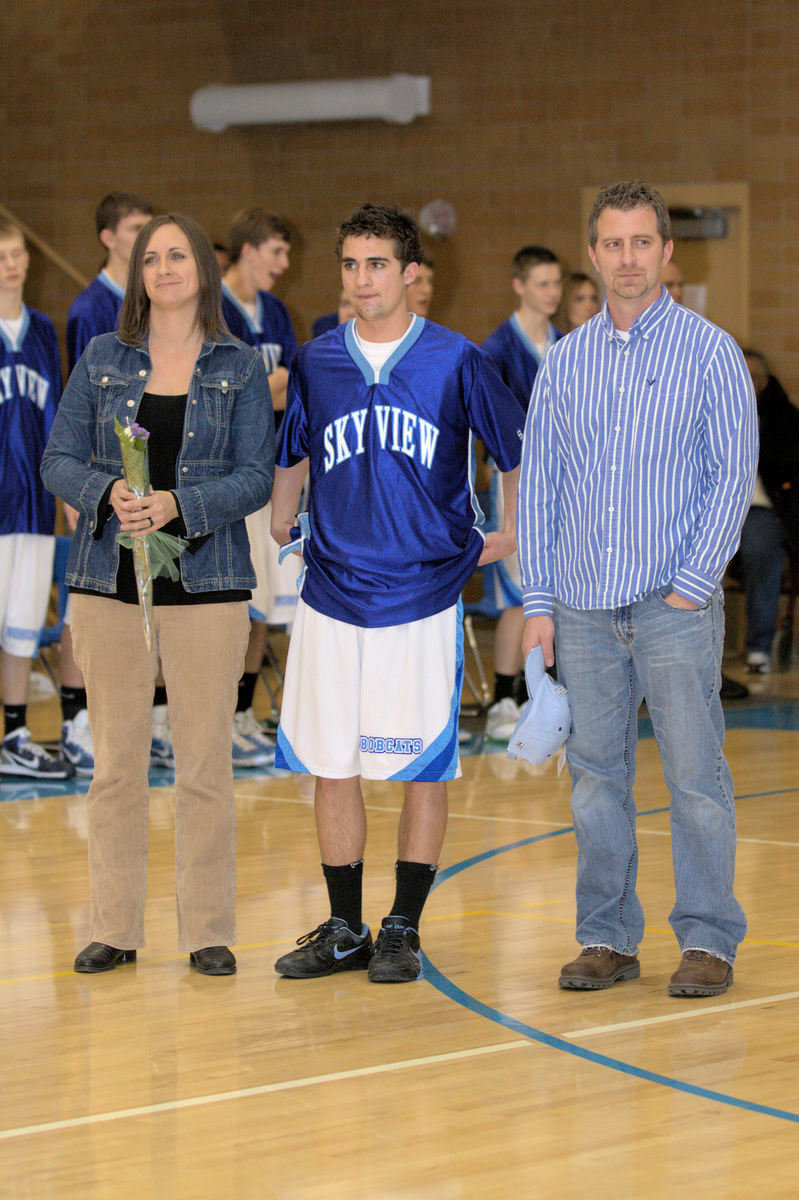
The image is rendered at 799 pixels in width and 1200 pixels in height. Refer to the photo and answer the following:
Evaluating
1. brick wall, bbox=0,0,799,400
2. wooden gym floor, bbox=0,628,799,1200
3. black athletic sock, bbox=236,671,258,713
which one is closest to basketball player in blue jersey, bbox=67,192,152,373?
black athletic sock, bbox=236,671,258,713

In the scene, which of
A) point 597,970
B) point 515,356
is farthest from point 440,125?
point 597,970

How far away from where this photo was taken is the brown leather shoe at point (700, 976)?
353cm

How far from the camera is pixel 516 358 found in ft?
22.8

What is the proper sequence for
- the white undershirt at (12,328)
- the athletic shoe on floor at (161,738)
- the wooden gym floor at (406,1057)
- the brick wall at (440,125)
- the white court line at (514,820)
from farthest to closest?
the brick wall at (440,125) → the athletic shoe on floor at (161,738) → the white undershirt at (12,328) → the white court line at (514,820) → the wooden gym floor at (406,1057)

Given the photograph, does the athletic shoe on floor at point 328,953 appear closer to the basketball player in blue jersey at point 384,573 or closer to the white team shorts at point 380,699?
the basketball player in blue jersey at point 384,573

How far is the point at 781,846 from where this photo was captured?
5035 millimetres

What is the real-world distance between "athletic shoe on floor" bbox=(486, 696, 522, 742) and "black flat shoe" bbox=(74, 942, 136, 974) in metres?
3.24

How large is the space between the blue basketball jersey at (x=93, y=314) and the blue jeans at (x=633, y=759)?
2.84m

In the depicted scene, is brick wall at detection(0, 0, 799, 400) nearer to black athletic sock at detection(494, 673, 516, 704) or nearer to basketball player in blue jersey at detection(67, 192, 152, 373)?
black athletic sock at detection(494, 673, 516, 704)

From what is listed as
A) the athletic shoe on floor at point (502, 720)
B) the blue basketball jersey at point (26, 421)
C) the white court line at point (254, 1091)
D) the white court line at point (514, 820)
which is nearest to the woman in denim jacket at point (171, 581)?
the white court line at point (254, 1091)

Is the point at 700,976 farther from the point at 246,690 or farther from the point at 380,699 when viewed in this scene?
the point at 246,690

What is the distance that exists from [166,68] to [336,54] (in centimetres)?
125

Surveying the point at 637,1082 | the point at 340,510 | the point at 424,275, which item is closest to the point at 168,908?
the point at 340,510

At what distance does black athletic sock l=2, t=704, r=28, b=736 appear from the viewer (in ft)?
20.8
